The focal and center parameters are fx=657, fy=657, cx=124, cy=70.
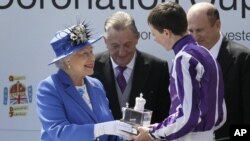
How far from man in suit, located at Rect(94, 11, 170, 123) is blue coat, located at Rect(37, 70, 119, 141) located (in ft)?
3.41

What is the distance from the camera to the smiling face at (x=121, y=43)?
470 centimetres

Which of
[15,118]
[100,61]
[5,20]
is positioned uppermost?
[5,20]

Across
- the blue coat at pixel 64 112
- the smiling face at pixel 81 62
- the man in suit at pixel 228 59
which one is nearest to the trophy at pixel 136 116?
the blue coat at pixel 64 112

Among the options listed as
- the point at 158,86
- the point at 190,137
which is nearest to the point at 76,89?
the point at 190,137

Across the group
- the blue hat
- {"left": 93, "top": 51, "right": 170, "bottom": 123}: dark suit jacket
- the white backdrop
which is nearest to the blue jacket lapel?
the blue hat

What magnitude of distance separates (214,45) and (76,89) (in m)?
1.36

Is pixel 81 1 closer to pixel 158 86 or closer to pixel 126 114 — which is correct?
pixel 158 86

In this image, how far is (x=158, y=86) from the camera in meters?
4.70

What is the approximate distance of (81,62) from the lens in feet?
11.7

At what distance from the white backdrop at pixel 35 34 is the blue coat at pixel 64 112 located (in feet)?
4.31

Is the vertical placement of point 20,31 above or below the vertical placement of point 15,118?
above

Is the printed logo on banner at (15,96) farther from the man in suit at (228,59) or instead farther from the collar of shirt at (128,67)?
the man in suit at (228,59)

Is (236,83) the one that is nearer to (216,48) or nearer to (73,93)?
(216,48)

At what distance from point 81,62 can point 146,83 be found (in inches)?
47.0
